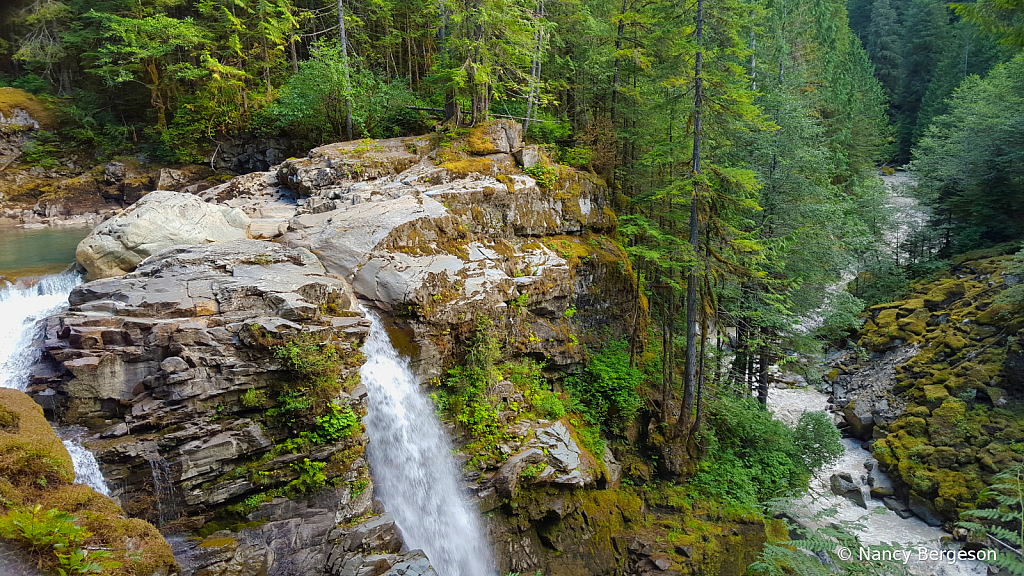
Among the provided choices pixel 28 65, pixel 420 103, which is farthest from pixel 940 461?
pixel 28 65

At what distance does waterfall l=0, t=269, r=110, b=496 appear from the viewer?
21.2 feet

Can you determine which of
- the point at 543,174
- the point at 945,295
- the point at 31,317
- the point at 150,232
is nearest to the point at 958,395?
the point at 945,295

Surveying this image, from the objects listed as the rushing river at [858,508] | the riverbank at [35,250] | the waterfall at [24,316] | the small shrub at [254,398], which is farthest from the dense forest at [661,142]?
the waterfall at [24,316]

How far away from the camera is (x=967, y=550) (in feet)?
39.5

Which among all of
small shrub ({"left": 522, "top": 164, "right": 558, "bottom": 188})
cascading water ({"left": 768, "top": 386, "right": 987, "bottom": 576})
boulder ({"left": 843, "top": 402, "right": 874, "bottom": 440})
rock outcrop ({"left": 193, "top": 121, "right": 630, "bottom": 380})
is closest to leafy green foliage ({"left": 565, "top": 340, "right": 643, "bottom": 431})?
rock outcrop ({"left": 193, "top": 121, "right": 630, "bottom": 380})

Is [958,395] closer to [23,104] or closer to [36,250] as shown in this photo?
[36,250]

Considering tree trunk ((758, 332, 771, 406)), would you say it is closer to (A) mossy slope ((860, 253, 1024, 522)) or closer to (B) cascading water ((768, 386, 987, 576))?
(B) cascading water ((768, 386, 987, 576))

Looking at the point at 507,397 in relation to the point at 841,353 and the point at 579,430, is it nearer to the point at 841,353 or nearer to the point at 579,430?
the point at 579,430

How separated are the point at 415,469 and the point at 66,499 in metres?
5.36

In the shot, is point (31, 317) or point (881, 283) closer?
point (31, 317)

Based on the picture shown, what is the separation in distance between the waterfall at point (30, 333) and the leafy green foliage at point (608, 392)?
10471mm

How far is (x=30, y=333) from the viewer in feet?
25.9

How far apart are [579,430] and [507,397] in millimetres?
2549

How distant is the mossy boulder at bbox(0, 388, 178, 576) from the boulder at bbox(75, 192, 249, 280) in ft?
16.3
